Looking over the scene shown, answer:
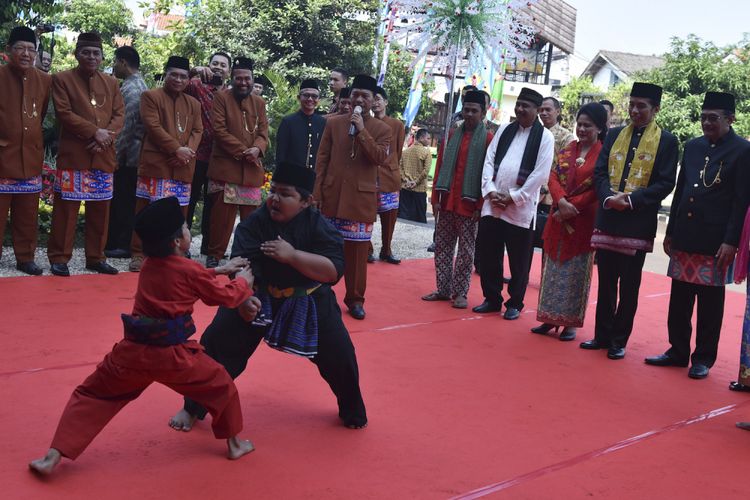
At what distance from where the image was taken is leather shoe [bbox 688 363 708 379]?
5430 millimetres

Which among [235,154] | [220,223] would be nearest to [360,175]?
[235,154]

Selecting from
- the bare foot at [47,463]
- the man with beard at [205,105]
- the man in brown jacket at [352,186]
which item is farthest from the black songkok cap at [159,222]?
the man with beard at [205,105]

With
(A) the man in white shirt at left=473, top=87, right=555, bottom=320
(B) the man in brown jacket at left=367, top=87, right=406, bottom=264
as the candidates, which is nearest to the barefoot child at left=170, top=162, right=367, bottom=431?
(A) the man in white shirt at left=473, top=87, right=555, bottom=320

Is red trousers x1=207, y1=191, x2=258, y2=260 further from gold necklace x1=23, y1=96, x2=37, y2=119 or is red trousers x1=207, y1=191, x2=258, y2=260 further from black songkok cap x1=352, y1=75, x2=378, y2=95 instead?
black songkok cap x1=352, y1=75, x2=378, y2=95

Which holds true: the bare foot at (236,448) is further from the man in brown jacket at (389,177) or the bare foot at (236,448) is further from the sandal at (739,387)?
the man in brown jacket at (389,177)

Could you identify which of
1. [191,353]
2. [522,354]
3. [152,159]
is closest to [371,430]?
[191,353]

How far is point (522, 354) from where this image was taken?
18.7ft

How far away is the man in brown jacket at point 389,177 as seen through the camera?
8391 millimetres

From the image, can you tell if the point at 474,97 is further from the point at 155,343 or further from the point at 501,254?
the point at 155,343

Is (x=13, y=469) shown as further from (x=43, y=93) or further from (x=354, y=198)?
(x=43, y=93)

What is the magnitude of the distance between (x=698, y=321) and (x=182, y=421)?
356cm

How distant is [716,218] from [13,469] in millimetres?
4317

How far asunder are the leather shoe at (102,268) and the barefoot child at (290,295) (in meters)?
3.39

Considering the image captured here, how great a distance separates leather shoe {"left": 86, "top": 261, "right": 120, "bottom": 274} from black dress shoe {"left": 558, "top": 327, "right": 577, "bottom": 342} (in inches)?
145
